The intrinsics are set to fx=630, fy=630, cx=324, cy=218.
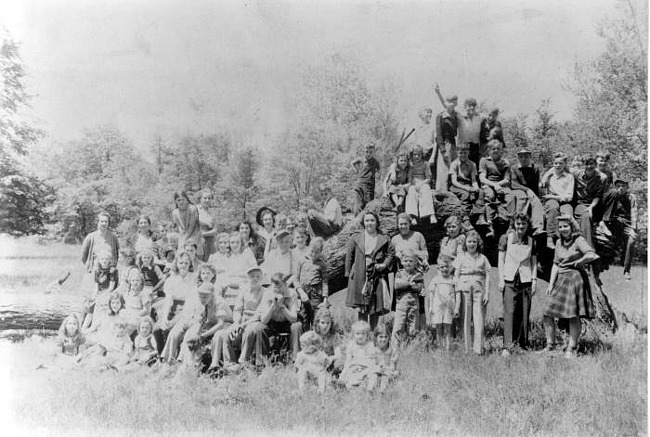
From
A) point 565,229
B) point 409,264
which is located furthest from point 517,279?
point 409,264

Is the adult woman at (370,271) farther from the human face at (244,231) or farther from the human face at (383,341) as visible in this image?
the human face at (244,231)

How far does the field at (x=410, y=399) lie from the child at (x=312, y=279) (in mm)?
304

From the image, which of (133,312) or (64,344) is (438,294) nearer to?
(133,312)

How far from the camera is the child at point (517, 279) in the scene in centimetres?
701

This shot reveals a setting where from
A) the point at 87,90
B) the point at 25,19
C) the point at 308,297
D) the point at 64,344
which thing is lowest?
the point at 64,344

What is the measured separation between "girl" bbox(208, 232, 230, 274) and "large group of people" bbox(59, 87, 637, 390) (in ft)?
0.04

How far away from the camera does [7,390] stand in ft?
24.5

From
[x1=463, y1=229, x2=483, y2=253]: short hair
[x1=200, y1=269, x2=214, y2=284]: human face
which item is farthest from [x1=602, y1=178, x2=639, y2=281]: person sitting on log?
[x1=200, y1=269, x2=214, y2=284]: human face

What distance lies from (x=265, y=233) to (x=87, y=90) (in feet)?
9.34

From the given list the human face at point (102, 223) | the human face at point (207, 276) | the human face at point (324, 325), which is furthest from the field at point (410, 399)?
the human face at point (102, 223)

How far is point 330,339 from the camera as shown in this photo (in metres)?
7.13

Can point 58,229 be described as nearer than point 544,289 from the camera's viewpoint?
No

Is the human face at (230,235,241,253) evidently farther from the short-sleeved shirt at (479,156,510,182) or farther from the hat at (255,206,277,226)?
the short-sleeved shirt at (479,156,510,182)

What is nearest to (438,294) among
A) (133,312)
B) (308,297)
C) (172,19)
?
(308,297)
